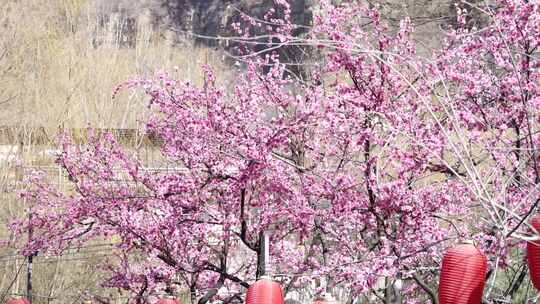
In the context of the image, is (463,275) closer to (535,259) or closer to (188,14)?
(535,259)

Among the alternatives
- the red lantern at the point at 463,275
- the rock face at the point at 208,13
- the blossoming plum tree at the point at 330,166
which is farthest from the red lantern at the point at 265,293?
the rock face at the point at 208,13

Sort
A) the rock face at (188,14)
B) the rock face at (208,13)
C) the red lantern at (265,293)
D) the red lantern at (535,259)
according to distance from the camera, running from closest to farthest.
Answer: the red lantern at (535,259)
the red lantern at (265,293)
the rock face at (188,14)
the rock face at (208,13)

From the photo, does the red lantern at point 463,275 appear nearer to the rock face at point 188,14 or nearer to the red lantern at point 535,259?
the red lantern at point 535,259

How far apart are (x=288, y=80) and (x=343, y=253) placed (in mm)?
1372

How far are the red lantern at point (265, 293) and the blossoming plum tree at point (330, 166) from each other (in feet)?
0.80

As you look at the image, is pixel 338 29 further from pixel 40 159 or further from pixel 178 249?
pixel 40 159

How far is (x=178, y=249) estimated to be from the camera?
660cm

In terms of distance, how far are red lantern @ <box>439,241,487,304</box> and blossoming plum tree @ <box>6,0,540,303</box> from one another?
1024 millimetres

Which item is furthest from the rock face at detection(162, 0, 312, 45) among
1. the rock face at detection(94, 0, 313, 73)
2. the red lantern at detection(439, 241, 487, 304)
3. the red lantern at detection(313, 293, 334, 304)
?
the red lantern at detection(439, 241, 487, 304)

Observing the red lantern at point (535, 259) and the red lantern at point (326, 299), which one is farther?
the red lantern at point (326, 299)

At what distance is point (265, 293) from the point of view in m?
5.09

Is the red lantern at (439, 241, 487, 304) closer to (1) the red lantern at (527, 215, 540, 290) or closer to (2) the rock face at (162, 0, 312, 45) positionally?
(1) the red lantern at (527, 215, 540, 290)

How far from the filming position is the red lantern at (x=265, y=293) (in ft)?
16.7

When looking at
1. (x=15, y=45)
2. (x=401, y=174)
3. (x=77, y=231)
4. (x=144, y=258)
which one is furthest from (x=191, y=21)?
(x=401, y=174)
